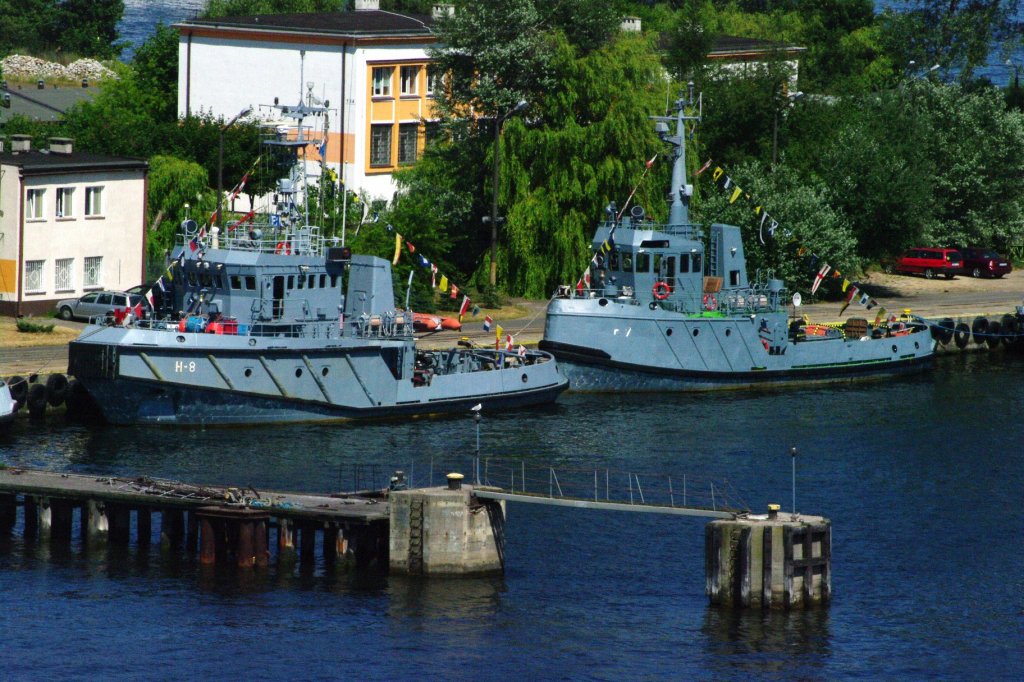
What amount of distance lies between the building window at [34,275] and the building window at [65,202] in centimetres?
222

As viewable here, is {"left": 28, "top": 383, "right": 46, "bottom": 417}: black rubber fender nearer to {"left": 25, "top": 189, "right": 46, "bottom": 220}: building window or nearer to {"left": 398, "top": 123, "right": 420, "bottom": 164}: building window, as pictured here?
{"left": 25, "top": 189, "right": 46, "bottom": 220}: building window

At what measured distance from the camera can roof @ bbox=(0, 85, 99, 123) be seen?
325 feet

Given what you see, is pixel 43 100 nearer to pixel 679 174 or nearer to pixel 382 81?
pixel 382 81

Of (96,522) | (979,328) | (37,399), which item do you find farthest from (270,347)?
(979,328)

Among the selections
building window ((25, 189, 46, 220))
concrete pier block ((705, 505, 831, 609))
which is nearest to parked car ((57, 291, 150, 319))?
building window ((25, 189, 46, 220))

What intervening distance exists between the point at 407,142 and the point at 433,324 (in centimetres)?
2133

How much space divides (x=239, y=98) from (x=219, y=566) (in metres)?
52.0

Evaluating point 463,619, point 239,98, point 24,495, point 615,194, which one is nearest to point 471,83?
point 615,194

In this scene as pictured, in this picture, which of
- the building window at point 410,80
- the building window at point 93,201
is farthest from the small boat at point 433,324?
the building window at point 410,80

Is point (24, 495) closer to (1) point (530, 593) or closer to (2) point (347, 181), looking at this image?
(1) point (530, 593)

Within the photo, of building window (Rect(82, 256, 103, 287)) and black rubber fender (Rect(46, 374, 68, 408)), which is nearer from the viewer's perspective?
black rubber fender (Rect(46, 374, 68, 408))

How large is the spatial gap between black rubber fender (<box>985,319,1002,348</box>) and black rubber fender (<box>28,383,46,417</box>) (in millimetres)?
40064

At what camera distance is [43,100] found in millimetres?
105438

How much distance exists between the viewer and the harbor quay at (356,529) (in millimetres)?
39969
